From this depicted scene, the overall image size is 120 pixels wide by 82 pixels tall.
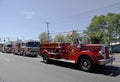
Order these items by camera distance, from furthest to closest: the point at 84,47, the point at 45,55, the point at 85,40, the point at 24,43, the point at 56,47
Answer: the point at 24,43 < the point at 45,55 < the point at 56,47 < the point at 85,40 < the point at 84,47

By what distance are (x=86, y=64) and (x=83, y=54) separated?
637 millimetres

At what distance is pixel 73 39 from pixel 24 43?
16.4m

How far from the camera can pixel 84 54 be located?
39.7 ft

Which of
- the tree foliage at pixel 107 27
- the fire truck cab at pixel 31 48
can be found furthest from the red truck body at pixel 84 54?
the tree foliage at pixel 107 27

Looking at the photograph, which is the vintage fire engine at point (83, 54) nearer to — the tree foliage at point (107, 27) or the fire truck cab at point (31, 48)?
the fire truck cab at point (31, 48)

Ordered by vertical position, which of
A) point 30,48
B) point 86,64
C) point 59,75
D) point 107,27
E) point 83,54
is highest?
point 107,27

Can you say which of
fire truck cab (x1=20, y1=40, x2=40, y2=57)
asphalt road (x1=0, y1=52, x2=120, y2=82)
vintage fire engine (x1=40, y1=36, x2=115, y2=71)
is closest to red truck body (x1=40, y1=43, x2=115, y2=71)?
vintage fire engine (x1=40, y1=36, x2=115, y2=71)

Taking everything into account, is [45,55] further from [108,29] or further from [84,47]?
[108,29]

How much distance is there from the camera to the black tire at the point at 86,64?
1164cm

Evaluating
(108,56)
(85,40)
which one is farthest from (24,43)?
(108,56)

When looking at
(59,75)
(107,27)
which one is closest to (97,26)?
(107,27)

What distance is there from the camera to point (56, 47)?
15.5 meters

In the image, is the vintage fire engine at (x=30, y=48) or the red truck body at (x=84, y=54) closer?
the red truck body at (x=84, y=54)

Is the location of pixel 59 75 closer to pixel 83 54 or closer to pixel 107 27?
pixel 83 54
